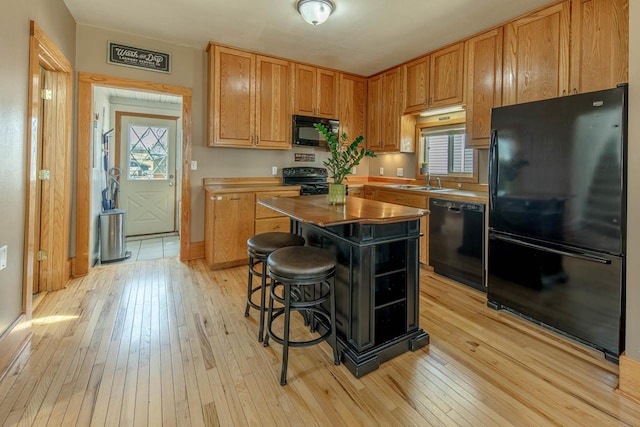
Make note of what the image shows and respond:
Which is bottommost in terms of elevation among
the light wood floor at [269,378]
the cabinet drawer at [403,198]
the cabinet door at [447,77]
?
the light wood floor at [269,378]

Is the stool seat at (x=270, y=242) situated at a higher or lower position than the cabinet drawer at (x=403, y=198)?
lower

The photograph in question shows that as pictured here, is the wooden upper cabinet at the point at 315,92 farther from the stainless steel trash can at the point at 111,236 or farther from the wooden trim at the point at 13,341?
the wooden trim at the point at 13,341

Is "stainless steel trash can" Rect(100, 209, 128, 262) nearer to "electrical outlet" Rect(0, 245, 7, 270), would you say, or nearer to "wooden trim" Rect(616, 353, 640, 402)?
"electrical outlet" Rect(0, 245, 7, 270)

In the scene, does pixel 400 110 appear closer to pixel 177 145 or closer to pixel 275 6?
pixel 275 6

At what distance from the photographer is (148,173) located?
5.54 metres

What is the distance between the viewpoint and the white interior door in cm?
531

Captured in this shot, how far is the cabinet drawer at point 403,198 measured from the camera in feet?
11.6

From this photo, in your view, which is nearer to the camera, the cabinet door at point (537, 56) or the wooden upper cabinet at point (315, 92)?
the cabinet door at point (537, 56)

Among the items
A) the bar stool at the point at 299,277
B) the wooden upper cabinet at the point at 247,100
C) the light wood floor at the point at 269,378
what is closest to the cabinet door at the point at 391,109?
the wooden upper cabinet at the point at 247,100

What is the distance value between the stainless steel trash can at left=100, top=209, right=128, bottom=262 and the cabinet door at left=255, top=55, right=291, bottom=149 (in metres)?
1.89

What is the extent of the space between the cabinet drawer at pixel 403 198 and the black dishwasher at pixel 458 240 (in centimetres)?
12

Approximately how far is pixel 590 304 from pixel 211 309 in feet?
8.67

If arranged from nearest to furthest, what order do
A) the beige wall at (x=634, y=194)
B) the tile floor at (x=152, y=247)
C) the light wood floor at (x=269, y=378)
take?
the light wood floor at (x=269, y=378) < the beige wall at (x=634, y=194) < the tile floor at (x=152, y=247)

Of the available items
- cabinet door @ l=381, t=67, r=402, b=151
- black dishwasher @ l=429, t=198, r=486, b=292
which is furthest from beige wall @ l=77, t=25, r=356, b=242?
black dishwasher @ l=429, t=198, r=486, b=292
